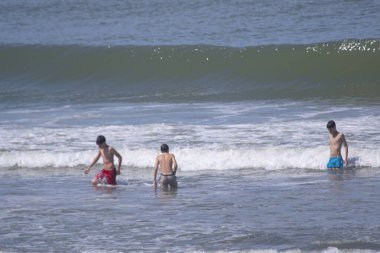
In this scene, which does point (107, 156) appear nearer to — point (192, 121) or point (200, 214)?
point (200, 214)

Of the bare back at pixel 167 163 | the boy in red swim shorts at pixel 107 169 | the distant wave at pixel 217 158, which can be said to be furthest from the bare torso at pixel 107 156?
the distant wave at pixel 217 158

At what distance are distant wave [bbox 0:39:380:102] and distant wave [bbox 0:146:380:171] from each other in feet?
24.8

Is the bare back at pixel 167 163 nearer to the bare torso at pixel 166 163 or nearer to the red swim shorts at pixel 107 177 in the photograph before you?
the bare torso at pixel 166 163

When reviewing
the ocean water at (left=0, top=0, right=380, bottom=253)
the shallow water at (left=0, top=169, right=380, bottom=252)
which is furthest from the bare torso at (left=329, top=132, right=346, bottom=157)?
the shallow water at (left=0, top=169, right=380, bottom=252)

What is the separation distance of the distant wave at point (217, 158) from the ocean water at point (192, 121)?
32 mm

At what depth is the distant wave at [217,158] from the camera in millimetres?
15930

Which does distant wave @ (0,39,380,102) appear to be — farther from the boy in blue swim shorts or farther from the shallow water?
the shallow water

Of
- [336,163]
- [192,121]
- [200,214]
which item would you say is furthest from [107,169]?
[192,121]

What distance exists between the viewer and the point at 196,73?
28.4 metres

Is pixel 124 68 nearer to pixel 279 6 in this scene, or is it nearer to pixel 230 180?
pixel 279 6

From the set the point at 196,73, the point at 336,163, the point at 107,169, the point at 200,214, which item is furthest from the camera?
the point at 196,73

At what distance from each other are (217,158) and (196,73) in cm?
1212

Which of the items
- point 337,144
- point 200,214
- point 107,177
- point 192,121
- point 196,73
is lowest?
point 200,214

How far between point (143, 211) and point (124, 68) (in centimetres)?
1805
